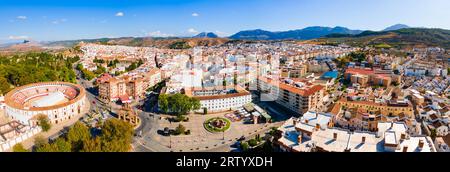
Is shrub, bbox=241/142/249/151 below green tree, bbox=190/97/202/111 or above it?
below

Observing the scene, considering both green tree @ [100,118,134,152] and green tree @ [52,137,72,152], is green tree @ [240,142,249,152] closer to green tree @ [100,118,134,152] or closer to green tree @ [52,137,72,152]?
green tree @ [100,118,134,152]

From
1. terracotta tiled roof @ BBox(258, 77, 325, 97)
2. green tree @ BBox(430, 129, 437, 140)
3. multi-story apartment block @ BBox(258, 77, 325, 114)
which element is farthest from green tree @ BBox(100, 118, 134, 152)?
green tree @ BBox(430, 129, 437, 140)

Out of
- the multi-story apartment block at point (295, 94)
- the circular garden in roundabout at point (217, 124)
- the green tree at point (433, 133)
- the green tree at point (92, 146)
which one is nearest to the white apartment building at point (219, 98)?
the circular garden in roundabout at point (217, 124)


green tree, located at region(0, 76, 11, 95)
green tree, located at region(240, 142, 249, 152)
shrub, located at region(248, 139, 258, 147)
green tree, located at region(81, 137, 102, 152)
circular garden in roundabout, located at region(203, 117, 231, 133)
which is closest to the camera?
green tree, located at region(81, 137, 102, 152)

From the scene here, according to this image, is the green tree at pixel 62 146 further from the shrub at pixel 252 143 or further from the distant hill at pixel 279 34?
the distant hill at pixel 279 34

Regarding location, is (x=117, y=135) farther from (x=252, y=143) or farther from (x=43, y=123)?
(x=43, y=123)
